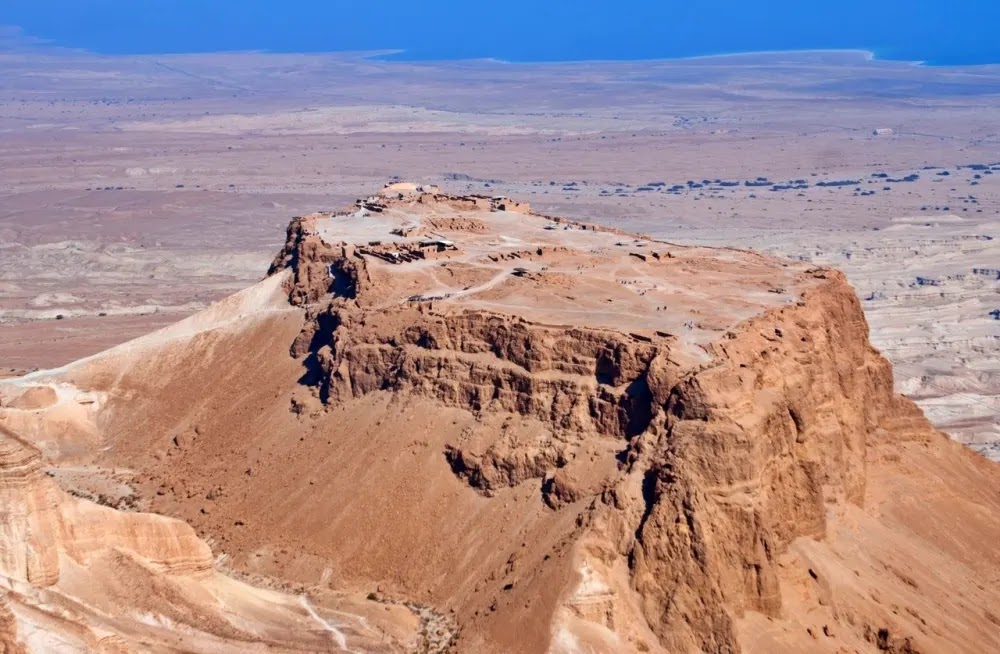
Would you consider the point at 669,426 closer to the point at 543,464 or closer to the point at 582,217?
the point at 543,464

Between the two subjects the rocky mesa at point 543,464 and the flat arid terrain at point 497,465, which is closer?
the flat arid terrain at point 497,465

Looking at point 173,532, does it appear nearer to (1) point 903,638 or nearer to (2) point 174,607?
(2) point 174,607

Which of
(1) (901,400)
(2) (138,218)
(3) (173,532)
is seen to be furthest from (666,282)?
(2) (138,218)

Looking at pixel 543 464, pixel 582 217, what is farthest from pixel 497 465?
pixel 582 217

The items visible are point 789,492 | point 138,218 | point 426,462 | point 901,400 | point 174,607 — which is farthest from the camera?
point 138,218

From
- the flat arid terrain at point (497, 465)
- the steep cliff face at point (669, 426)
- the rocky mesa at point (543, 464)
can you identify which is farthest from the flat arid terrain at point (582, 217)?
the steep cliff face at point (669, 426)

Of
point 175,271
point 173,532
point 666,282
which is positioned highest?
point 666,282

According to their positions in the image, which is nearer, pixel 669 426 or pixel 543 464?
pixel 669 426

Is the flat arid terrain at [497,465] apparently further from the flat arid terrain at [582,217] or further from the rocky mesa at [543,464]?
the flat arid terrain at [582,217]
